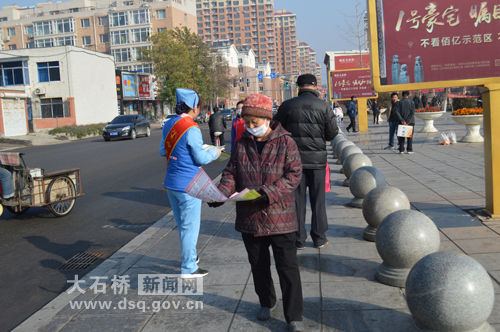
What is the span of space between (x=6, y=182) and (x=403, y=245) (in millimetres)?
6504

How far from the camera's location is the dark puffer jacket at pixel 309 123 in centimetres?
580

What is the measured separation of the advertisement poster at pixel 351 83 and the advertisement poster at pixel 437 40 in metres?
23.0

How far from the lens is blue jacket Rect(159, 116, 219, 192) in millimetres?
5027

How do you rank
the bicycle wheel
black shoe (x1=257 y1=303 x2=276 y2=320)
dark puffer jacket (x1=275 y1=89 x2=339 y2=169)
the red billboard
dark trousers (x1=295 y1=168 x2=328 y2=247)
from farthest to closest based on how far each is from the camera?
the red billboard, the bicycle wheel, dark trousers (x1=295 y1=168 x2=328 y2=247), dark puffer jacket (x1=275 y1=89 x2=339 y2=169), black shoe (x1=257 y1=303 x2=276 y2=320)

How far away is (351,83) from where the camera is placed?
29.5 m

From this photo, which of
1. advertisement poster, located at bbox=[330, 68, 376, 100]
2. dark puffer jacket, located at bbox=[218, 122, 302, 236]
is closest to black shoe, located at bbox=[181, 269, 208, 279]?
dark puffer jacket, located at bbox=[218, 122, 302, 236]

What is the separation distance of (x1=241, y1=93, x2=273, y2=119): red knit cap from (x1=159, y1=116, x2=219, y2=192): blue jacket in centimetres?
137

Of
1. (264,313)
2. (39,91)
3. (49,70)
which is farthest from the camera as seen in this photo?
(49,70)

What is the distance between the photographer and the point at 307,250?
5957mm

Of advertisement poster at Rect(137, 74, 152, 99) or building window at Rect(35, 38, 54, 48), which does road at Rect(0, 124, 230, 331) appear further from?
building window at Rect(35, 38, 54, 48)

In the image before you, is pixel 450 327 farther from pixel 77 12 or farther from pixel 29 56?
pixel 77 12

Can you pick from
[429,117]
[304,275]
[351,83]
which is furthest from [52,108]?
[304,275]

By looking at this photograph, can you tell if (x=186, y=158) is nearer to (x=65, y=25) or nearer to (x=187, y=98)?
(x=187, y=98)

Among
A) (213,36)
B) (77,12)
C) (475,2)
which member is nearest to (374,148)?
(475,2)
